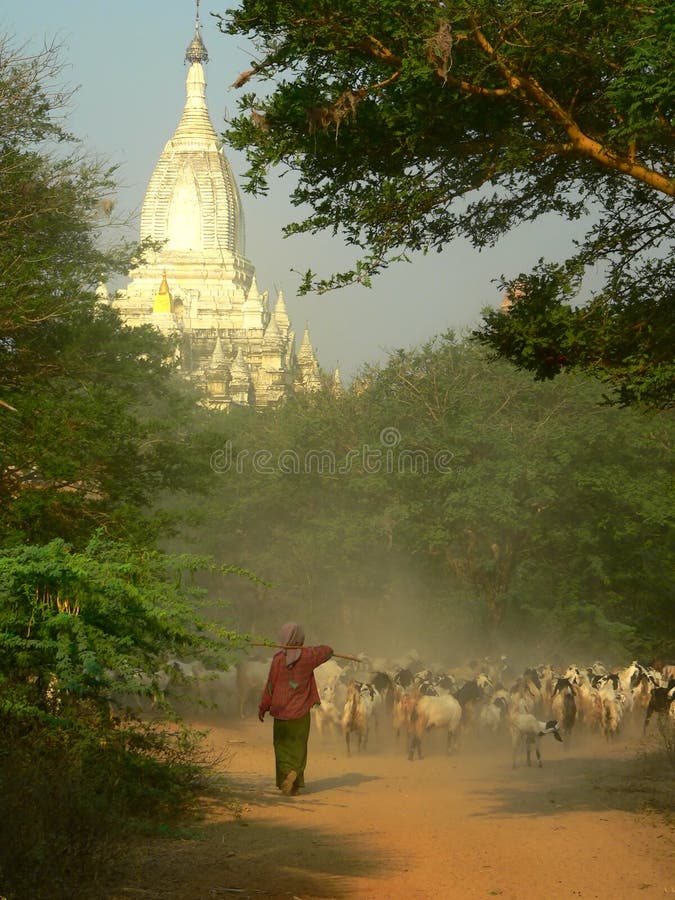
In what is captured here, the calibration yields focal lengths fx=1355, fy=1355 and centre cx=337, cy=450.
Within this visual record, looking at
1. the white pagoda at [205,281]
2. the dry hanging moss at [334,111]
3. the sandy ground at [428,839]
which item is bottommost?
Answer: the sandy ground at [428,839]

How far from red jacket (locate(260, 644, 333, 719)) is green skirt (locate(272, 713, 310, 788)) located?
0.07 metres

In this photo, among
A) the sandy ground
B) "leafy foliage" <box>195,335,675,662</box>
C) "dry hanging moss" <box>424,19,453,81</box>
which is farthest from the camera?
"leafy foliage" <box>195,335,675,662</box>

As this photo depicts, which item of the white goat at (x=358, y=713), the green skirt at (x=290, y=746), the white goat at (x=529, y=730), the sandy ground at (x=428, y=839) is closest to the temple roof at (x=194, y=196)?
the white goat at (x=358, y=713)

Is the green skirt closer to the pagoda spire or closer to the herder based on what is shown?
the herder

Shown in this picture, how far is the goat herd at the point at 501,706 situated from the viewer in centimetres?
1585

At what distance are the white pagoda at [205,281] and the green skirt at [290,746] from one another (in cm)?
5079

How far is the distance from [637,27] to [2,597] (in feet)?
16.9

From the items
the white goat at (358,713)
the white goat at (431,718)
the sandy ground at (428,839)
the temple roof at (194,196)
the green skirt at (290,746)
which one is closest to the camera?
the sandy ground at (428,839)

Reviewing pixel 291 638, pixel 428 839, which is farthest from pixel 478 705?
pixel 428 839

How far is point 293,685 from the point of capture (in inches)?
447

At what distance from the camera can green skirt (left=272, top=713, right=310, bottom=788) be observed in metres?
11.3

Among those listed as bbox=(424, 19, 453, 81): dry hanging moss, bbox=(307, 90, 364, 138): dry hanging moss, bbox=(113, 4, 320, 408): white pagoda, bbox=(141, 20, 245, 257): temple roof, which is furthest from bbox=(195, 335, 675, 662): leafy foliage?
bbox=(141, 20, 245, 257): temple roof

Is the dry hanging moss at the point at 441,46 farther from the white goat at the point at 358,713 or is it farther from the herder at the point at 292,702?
the white goat at the point at 358,713

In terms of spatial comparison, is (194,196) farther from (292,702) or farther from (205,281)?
(292,702)
